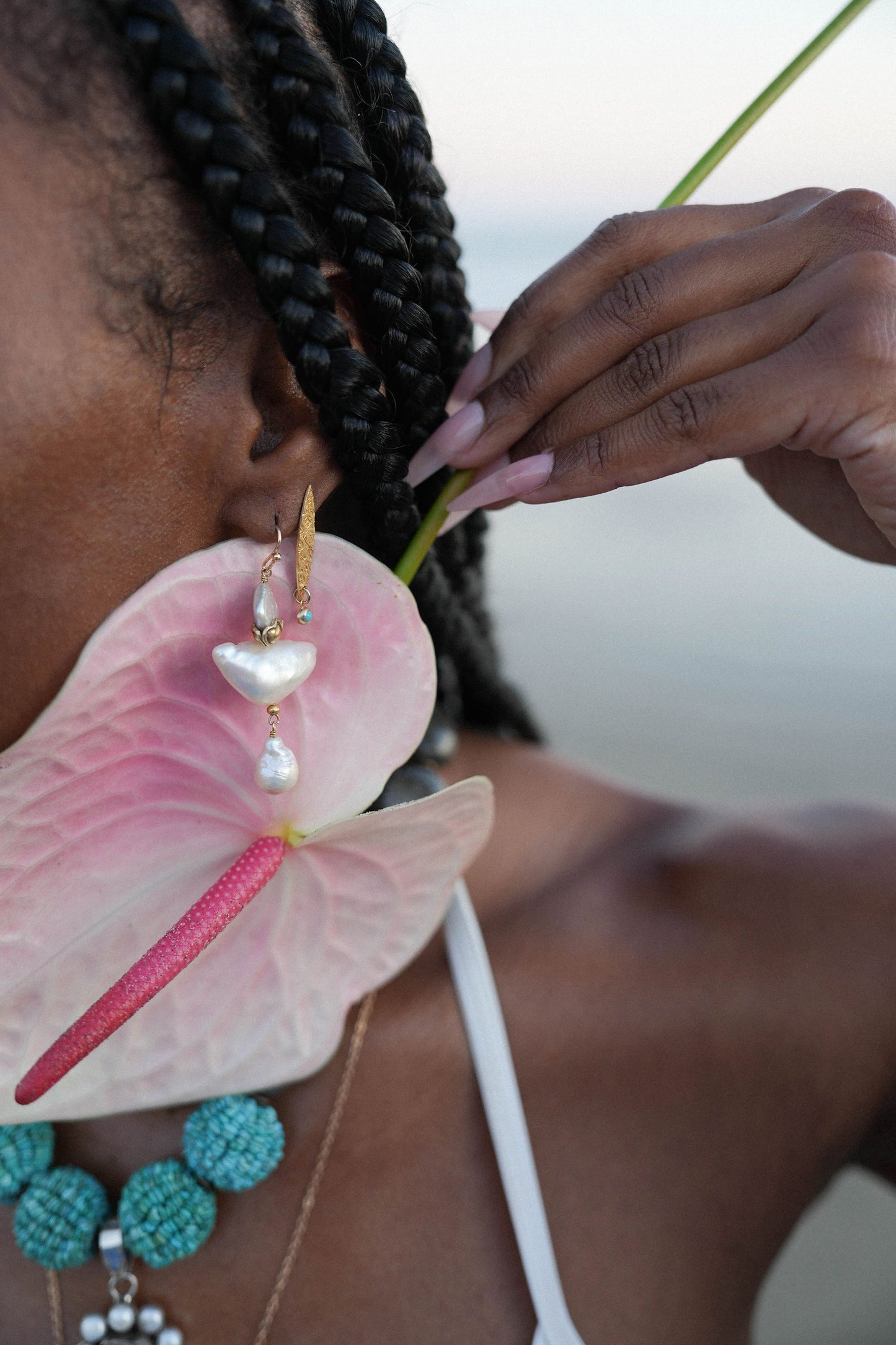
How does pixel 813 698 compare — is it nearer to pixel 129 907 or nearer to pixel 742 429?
pixel 742 429

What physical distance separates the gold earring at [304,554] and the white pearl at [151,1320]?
1.99ft

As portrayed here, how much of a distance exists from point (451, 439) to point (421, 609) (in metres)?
0.21

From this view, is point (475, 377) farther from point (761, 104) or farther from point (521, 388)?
point (761, 104)

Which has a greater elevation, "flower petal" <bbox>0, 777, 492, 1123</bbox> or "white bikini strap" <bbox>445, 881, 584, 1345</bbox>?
"flower petal" <bbox>0, 777, 492, 1123</bbox>

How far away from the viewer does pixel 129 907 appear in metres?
0.78

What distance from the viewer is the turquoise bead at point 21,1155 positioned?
882 mm

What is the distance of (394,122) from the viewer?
0.73 m

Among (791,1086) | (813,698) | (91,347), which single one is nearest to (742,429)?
(91,347)

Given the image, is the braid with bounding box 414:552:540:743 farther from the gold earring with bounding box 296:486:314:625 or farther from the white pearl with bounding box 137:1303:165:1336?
the white pearl with bounding box 137:1303:165:1336

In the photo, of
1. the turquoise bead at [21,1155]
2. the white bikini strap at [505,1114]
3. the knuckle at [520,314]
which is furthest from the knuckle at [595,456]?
the turquoise bead at [21,1155]

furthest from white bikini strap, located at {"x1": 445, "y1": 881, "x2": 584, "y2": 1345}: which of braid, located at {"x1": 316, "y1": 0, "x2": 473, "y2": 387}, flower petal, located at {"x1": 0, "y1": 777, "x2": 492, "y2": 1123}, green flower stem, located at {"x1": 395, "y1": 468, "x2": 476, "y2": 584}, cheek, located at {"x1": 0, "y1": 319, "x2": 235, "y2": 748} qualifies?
braid, located at {"x1": 316, "y1": 0, "x2": 473, "y2": 387}

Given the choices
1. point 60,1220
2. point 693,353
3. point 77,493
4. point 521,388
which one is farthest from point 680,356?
point 60,1220

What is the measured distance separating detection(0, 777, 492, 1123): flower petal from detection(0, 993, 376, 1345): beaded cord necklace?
2.0 inches

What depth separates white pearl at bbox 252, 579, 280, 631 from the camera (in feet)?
2.25
